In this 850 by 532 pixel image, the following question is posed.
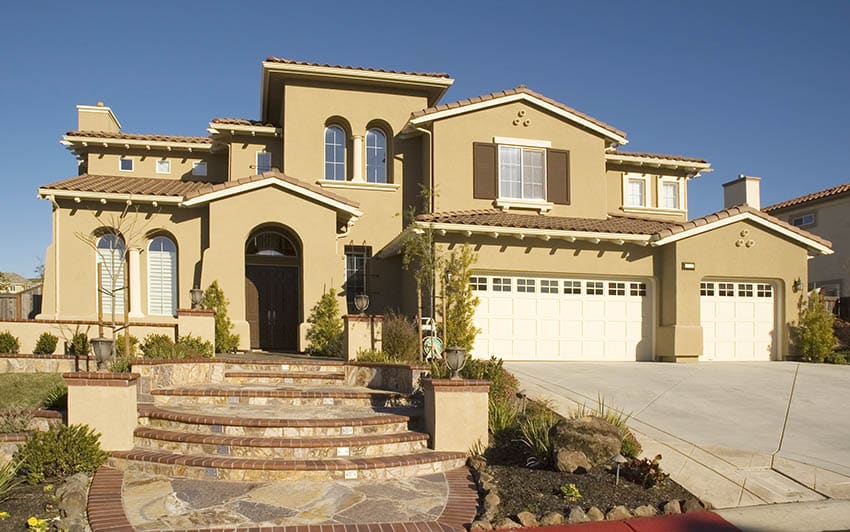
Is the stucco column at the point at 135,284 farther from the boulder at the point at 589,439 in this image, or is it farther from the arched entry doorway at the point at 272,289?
the boulder at the point at 589,439

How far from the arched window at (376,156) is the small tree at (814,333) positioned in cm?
1307

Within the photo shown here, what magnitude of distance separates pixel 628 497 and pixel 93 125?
21634mm

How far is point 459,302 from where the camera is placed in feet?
56.0

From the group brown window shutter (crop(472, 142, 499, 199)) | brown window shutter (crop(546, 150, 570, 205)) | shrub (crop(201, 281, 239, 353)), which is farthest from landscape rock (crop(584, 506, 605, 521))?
brown window shutter (crop(546, 150, 570, 205))

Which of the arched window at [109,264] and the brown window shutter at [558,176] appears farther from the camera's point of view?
the brown window shutter at [558,176]

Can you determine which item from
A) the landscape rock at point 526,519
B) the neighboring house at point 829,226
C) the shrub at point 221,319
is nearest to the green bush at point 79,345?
the shrub at point 221,319

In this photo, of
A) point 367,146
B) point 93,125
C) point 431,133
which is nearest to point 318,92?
point 367,146

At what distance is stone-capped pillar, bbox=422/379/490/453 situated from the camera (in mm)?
9391

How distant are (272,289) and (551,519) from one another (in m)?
13.1

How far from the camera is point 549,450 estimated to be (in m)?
8.80

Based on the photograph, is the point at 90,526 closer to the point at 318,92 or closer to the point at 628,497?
the point at 628,497

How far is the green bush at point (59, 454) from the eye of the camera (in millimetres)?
7961

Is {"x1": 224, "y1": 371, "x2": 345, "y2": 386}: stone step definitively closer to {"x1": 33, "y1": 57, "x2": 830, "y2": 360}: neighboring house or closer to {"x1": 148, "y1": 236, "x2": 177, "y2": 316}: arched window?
{"x1": 33, "y1": 57, "x2": 830, "y2": 360}: neighboring house

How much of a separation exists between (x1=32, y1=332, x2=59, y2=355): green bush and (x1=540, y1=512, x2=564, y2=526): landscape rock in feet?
39.2
